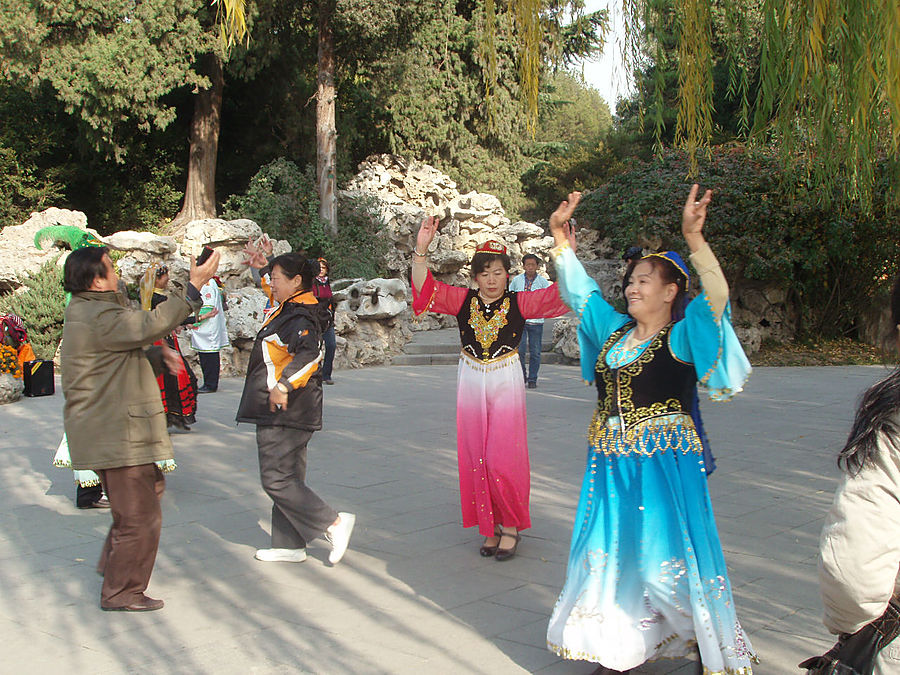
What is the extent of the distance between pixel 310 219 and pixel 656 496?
671 inches

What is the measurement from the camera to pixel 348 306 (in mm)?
14711

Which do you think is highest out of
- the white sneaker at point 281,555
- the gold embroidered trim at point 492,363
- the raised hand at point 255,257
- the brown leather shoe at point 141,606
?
the raised hand at point 255,257

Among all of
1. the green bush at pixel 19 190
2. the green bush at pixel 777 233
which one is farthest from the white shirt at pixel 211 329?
the green bush at pixel 19 190

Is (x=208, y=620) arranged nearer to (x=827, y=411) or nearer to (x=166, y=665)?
(x=166, y=665)

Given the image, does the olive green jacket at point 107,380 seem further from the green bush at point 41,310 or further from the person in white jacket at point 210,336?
the green bush at point 41,310

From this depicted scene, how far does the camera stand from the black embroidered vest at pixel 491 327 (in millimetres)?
4996

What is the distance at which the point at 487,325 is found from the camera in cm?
503

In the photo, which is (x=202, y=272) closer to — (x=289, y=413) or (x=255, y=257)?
(x=289, y=413)

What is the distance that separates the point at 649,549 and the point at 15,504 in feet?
15.7

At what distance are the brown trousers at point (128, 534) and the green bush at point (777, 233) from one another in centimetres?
1240

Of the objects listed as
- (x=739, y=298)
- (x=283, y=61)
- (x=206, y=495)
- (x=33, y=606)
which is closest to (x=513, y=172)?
(x=283, y=61)

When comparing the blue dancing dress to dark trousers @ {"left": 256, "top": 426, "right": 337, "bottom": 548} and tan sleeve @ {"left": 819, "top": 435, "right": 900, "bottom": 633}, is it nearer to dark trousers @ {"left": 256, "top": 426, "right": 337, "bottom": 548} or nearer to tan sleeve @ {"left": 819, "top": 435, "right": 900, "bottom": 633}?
tan sleeve @ {"left": 819, "top": 435, "right": 900, "bottom": 633}

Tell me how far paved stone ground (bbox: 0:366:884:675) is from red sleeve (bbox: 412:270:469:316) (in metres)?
1.40

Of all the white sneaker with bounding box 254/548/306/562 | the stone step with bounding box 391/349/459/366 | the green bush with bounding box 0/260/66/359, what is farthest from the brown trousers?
the stone step with bounding box 391/349/459/366
